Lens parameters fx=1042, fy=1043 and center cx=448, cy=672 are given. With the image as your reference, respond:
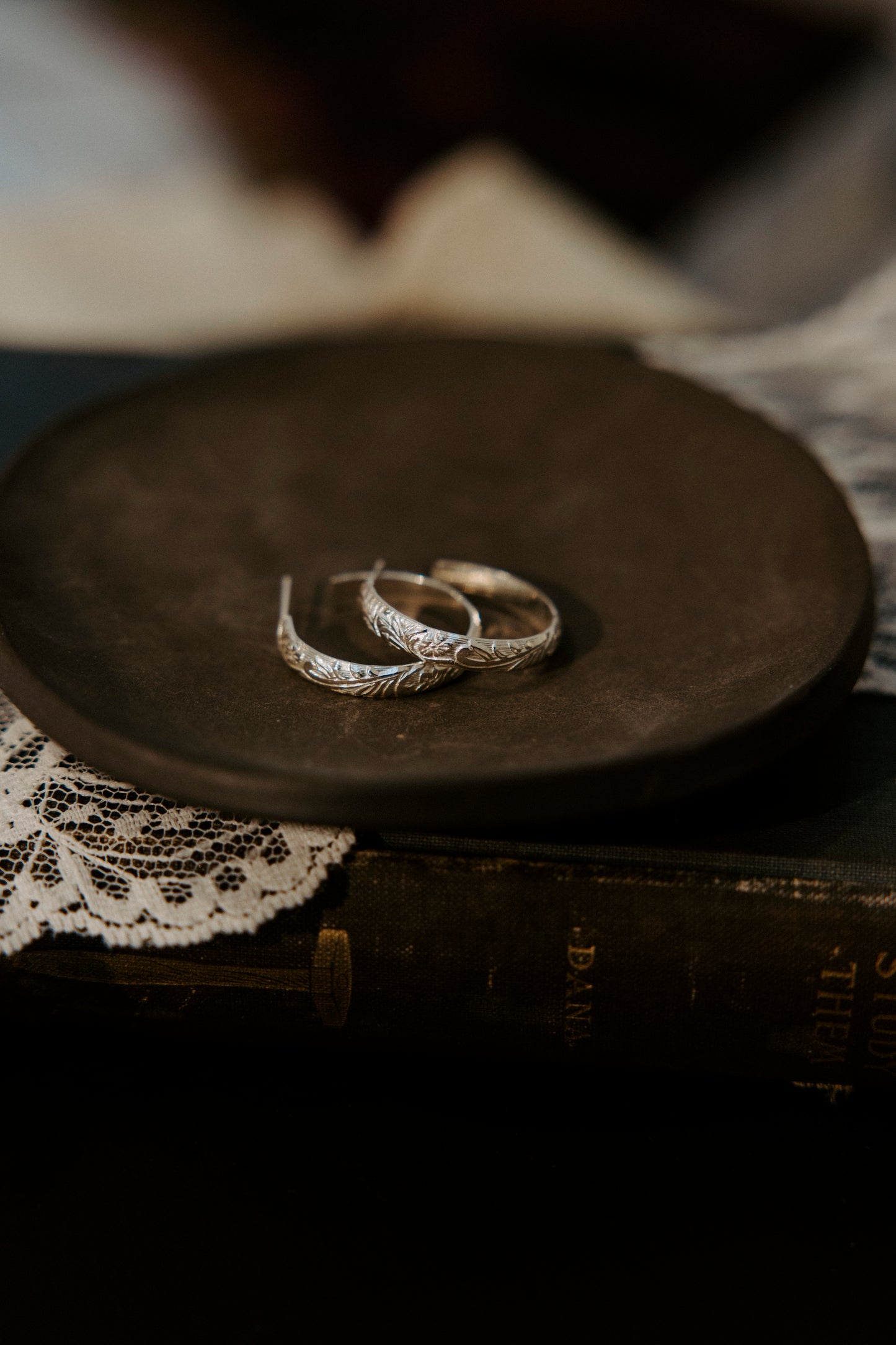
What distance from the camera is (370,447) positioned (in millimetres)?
691

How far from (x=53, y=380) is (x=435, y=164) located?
103 cm

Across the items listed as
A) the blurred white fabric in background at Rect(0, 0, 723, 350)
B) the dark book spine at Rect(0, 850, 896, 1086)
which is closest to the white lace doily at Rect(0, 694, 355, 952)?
the dark book spine at Rect(0, 850, 896, 1086)

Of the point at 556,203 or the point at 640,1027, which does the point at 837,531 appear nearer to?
the point at 640,1027

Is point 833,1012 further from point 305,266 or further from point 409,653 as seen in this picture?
point 305,266

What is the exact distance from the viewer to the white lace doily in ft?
1.50

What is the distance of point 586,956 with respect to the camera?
476mm

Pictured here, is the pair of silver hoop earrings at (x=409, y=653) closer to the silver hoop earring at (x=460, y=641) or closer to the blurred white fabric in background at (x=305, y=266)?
the silver hoop earring at (x=460, y=641)

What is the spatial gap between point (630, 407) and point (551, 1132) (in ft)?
1.48

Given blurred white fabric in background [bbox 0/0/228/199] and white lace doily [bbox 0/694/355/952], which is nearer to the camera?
white lace doily [bbox 0/694/355/952]

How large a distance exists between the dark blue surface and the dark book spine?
1.78ft

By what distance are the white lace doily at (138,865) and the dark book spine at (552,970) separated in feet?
0.08

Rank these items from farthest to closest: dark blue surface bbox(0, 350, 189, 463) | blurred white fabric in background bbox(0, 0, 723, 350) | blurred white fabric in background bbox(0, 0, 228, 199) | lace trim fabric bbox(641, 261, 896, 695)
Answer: blurred white fabric in background bbox(0, 0, 228, 199)
blurred white fabric in background bbox(0, 0, 723, 350)
dark blue surface bbox(0, 350, 189, 463)
lace trim fabric bbox(641, 261, 896, 695)

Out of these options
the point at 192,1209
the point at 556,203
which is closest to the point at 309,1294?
the point at 192,1209

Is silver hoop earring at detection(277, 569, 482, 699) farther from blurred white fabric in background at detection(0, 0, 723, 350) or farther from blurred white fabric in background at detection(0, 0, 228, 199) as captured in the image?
blurred white fabric in background at detection(0, 0, 228, 199)
